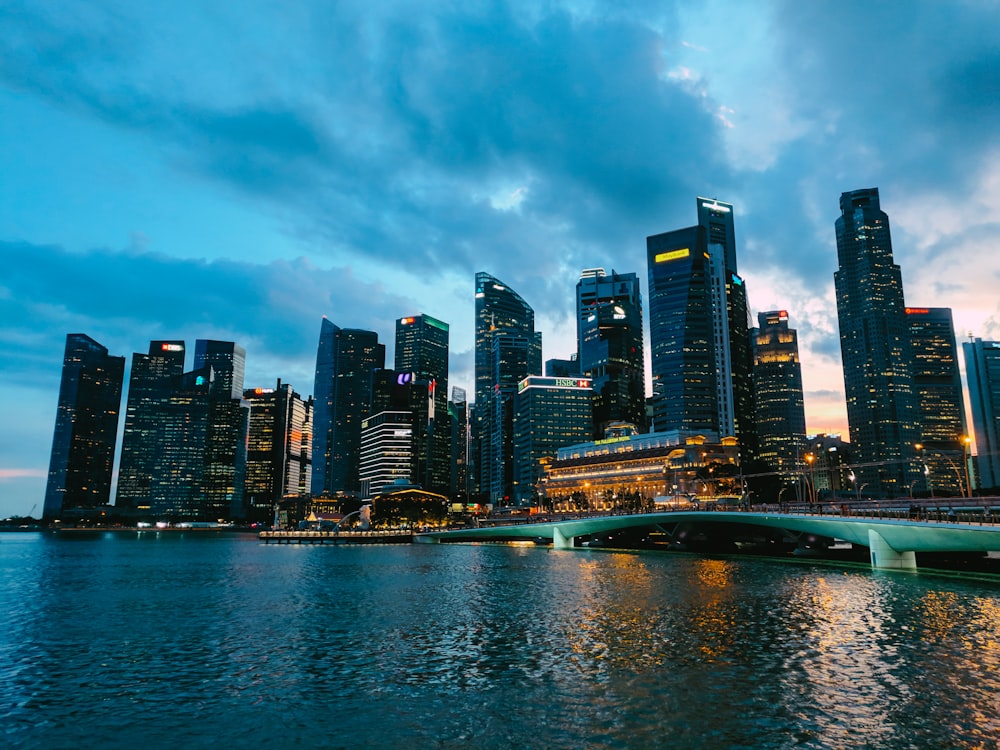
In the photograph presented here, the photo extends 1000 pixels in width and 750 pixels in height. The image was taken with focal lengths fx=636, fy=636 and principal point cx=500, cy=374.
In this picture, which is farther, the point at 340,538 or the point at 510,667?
the point at 340,538

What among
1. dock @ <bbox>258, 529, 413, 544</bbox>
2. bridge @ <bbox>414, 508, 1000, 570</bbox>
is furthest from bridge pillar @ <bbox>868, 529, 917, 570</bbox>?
dock @ <bbox>258, 529, 413, 544</bbox>

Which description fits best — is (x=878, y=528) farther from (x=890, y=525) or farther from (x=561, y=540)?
(x=561, y=540)

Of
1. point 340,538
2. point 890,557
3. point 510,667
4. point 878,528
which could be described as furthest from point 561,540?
point 510,667

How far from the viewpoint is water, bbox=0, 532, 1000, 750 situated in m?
21.8

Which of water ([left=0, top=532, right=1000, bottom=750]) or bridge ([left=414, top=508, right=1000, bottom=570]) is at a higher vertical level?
bridge ([left=414, top=508, right=1000, bottom=570])

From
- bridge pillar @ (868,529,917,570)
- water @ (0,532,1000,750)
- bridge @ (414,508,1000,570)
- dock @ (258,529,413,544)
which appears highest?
bridge @ (414,508,1000,570)

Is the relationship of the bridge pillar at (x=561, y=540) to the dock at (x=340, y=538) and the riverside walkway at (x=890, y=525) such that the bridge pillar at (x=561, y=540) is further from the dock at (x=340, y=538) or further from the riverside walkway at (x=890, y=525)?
the dock at (x=340, y=538)

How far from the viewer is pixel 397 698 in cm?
2573

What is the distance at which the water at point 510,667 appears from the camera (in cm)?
2180

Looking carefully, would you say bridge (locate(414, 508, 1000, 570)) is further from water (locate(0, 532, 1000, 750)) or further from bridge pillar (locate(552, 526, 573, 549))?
bridge pillar (locate(552, 526, 573, 549))

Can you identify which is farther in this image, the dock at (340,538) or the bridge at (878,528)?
the dock at (340,538)

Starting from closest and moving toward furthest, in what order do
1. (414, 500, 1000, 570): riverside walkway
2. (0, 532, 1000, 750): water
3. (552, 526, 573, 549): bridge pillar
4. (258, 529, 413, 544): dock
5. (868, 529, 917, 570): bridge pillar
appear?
(0, 532, 1000, 750): water
(414, 500, 1000, 570): riverside walkway
(868, 529, 917, 570): bridge pillar
(552, 526, 573, 549): bridge pillar
(258, 529, 413, 544): dock

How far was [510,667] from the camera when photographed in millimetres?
31031

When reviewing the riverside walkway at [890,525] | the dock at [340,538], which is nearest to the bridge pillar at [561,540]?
the riverside walkway at [890,525]
